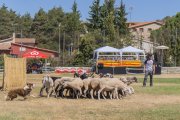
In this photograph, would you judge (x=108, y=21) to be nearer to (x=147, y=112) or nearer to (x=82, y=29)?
(x=82, y=29)

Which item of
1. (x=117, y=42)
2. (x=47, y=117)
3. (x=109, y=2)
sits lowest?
(x=47, y=117)

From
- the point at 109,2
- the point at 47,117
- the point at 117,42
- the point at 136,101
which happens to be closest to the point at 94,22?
the point at 109,2

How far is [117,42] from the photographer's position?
254 feet

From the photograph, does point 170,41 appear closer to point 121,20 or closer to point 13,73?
point 121,20

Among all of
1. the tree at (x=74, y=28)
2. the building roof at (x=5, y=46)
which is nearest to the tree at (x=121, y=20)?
the tree at (x=74, y=28)

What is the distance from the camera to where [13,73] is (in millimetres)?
30000

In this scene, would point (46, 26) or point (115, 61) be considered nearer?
point (115, 61)

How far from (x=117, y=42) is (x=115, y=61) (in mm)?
17993

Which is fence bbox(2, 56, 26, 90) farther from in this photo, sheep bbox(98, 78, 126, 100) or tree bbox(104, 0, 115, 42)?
tree bbox(104, 0, 115, 42)

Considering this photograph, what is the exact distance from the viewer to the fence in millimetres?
29359

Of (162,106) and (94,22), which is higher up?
(94,22)

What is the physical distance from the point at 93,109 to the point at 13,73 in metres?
12.8

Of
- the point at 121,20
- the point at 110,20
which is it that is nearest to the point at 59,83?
the point at 110,20

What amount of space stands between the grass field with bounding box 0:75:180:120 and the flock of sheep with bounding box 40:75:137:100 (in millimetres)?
657
